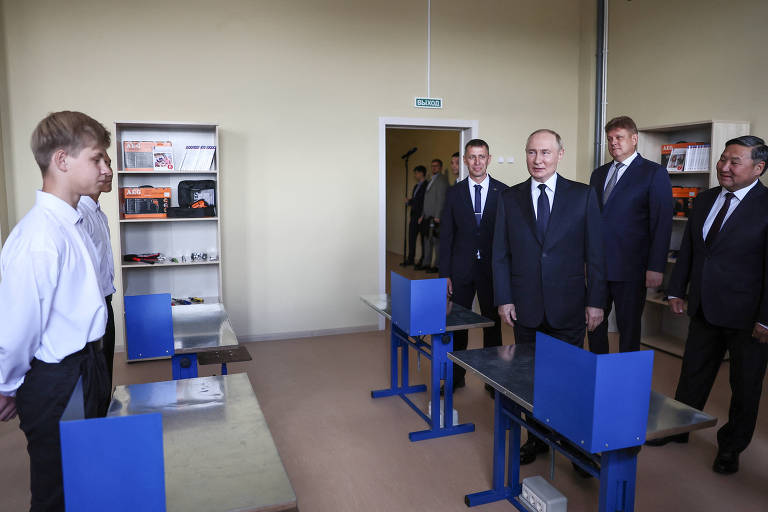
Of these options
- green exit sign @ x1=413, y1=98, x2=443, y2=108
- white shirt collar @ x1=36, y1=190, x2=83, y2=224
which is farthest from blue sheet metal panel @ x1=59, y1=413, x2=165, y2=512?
green exit sign @ x1=413, y1=98, x2=443, y2=108

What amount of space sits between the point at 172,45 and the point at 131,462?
14.7ft

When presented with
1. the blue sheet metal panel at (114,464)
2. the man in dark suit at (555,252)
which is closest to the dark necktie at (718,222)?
the man in dark suit at (555,252)

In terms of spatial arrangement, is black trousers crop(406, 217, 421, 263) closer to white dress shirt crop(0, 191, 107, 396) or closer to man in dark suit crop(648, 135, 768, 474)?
man in dark suit crop(648, 135, 768, 474)

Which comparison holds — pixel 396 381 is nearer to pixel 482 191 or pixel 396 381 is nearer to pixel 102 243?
pixel 482 191

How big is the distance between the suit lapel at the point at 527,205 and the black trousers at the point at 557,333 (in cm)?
41

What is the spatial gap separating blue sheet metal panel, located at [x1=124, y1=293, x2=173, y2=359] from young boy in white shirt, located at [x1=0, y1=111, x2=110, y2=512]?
75cm

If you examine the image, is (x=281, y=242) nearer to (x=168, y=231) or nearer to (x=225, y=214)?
(x=225, y=214)

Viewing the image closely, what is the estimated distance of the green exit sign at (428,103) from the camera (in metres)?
5.43

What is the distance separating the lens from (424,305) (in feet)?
9.57

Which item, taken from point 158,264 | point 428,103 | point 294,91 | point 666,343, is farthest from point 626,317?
point 158,264

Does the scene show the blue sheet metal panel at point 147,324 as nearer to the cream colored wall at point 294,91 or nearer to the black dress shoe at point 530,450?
the black dress shoe at point 530,450

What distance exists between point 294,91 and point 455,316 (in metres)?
2.94

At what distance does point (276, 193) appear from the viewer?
5.12m

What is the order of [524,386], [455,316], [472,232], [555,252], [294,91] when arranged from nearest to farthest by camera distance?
1. [524,386]
2. [555,252]
3. [455,316]
4. [472,232]
5. [294,91]
